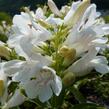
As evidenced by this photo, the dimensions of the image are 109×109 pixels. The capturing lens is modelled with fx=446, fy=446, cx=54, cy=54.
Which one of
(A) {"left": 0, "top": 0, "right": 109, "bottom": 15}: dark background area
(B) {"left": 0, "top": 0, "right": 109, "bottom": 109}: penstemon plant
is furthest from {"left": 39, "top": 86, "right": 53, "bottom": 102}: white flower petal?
(A) {"left": 0, "top": 0, "right": 109, "bottom": 15}: dark background area

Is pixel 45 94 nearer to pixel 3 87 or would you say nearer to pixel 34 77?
pixel 34 77

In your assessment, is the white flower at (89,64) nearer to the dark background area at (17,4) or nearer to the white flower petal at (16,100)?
the white flower petal at (16,100)

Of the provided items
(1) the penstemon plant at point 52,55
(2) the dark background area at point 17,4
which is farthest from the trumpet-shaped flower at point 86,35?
(2) the dark background area at point 17,4

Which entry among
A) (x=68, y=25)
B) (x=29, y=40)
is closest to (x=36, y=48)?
(x=29, y=40)

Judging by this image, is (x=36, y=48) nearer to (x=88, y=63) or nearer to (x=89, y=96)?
(x=88, y=63)

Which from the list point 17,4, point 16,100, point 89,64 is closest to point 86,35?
point 89,64

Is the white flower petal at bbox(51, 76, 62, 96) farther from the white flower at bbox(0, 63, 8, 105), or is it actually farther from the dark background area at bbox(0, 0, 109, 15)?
the dark background area at bbox(0, 0, 109, 15)
